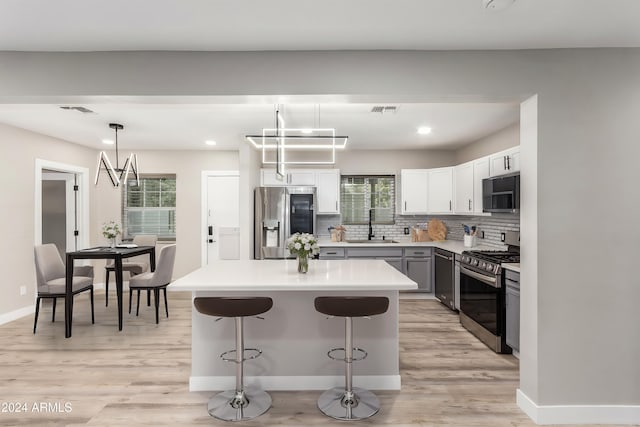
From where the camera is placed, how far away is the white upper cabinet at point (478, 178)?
4.53 meters

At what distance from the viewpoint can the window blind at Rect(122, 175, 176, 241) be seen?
641 cm

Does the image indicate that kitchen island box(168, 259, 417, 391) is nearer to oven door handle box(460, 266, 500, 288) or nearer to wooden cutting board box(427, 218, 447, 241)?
oven door handle box(460, 266, 500, 288)

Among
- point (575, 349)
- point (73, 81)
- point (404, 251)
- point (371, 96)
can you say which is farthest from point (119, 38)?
point (404, 251)

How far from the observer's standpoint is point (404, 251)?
5.51 meters

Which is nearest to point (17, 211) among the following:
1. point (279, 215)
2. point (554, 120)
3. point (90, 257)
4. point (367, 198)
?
point (90, 257)

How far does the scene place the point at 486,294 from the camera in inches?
146

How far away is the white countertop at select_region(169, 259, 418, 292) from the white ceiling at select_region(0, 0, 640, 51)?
1.59m

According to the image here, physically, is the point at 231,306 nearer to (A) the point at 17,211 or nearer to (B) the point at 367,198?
(A) the point at 17,211

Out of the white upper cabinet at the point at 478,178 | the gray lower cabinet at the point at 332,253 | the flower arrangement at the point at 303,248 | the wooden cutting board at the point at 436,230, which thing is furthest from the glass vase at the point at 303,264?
the wooden cutting board at the point at 436,230

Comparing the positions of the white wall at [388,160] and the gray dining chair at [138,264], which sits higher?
the white wall at [388,160]

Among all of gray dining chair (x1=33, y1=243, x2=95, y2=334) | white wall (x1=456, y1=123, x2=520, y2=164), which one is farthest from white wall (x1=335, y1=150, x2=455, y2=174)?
gray dining chair (x1=33, y1=243, x2=95, y2=334)

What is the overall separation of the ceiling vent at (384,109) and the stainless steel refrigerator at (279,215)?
206 cm

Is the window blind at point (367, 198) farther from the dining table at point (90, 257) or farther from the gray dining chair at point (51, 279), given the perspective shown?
the gray dining chair at point (51, 279)

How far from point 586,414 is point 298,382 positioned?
1.99m
